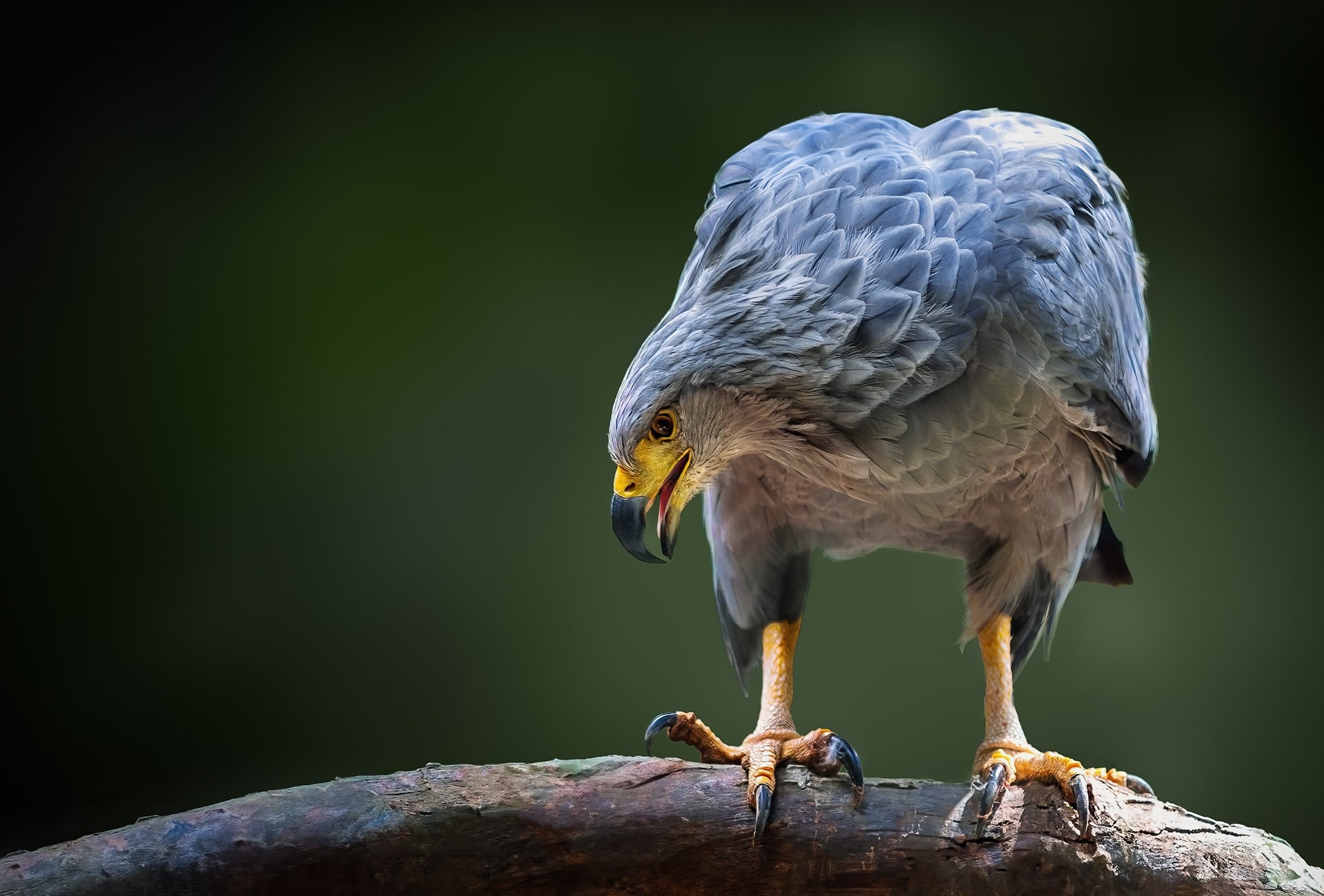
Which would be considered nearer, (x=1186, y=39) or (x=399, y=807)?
(x=399, y=807)

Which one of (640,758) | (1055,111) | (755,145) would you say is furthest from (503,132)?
(640,758)

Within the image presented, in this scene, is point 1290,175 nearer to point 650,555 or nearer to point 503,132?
point 503,132

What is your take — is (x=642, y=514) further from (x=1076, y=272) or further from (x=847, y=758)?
(x=1076, y=272)

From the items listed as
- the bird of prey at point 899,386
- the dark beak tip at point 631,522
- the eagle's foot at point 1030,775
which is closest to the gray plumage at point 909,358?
the bird of prey at point 899,386

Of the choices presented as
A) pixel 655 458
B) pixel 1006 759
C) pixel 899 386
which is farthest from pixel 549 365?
pixel 1006 759

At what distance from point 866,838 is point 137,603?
2937mm

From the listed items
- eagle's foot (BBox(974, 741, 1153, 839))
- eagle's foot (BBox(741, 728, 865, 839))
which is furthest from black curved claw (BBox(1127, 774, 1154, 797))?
eagle's foot (BBox(741, 728, 865, 839))

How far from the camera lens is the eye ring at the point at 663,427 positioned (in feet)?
7.81

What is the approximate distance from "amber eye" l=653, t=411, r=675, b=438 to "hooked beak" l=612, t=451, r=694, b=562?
0.23 ft

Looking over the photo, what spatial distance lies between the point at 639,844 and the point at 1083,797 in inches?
39.7

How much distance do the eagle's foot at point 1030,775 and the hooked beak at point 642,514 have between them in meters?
0.89

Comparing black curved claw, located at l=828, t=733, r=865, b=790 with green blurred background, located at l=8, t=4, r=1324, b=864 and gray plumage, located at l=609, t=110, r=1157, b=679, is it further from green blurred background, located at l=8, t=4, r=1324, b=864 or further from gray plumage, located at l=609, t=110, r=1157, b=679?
green blurred background, located at l=8, t=4, r=1324, b=864

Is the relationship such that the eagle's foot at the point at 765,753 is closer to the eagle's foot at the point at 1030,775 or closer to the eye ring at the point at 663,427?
the eagle's foot at the point at 1030,775

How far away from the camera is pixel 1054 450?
2855mm
